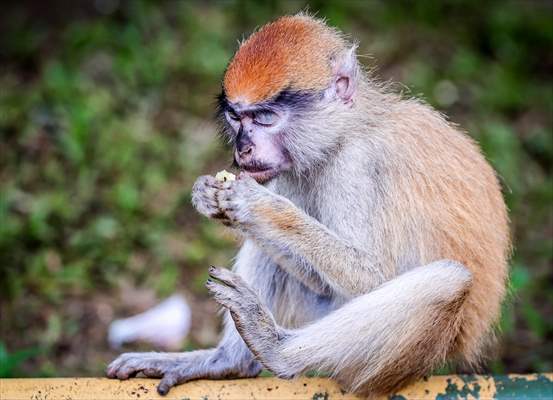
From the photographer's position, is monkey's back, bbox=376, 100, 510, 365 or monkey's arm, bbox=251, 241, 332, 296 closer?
monkey's arm, bbox=251, 241, 332, 296

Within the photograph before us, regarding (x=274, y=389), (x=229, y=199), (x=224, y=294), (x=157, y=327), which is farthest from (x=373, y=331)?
(x=157, y=327)

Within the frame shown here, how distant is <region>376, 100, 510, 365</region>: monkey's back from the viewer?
481 centimetres

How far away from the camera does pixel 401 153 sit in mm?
4863

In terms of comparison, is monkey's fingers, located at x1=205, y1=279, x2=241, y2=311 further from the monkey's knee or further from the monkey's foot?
the monkey's knee

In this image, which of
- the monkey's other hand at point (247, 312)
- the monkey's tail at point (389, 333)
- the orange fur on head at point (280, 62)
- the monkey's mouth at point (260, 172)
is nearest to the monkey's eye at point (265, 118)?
the orange fur on head at point (280, 62)

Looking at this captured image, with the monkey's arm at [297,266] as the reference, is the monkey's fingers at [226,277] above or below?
below

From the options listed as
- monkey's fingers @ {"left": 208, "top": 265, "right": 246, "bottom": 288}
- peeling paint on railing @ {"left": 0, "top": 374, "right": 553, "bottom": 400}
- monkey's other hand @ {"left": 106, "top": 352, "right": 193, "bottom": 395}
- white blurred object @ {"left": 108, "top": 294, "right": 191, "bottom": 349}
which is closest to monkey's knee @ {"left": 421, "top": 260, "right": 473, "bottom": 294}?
peeling paint on railing @ {"left": 0, "top": 374, "right": 553, "bottom": 400}

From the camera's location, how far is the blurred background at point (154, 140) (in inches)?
271

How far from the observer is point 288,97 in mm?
4723

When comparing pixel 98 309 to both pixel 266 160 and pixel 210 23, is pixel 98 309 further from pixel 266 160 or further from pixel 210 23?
pixel 210 23

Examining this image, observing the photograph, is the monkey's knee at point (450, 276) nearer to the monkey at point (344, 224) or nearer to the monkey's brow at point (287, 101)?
the monkey at point (344, 224)

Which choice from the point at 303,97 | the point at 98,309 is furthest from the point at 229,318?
the point at 98,309

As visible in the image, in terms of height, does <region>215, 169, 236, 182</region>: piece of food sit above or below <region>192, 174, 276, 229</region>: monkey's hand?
above

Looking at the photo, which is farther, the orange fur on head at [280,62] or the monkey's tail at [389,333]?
the orange fur on head at [280,62]
